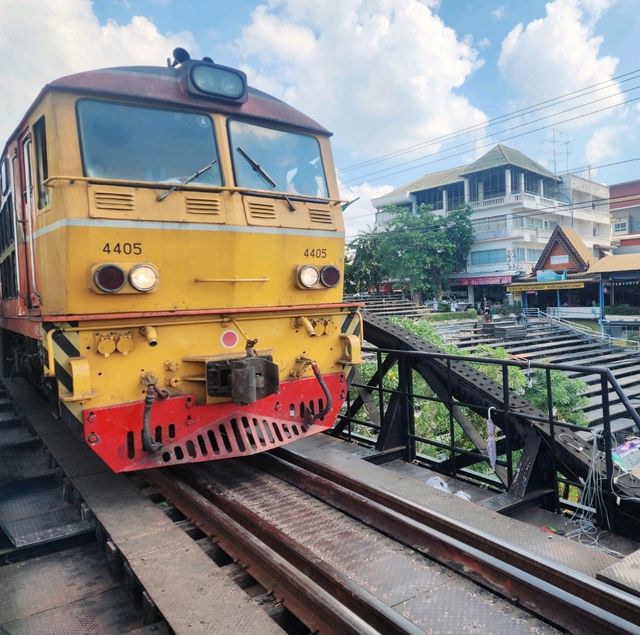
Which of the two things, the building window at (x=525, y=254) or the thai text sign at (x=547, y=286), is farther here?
the building window at (x=525, y=254)

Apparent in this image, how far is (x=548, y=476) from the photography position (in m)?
4.62

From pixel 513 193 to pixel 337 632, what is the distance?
4558 centimetres

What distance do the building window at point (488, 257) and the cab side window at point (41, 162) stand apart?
39967mm

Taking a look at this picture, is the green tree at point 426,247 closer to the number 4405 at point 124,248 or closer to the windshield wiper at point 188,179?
the windshield wiper at point 188,179

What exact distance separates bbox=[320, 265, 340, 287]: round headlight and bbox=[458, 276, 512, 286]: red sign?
1477 inches

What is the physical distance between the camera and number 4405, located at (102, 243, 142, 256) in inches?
159

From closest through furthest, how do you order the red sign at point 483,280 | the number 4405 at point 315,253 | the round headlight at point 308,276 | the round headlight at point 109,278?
the round headlight at point 109,278, the round headlight at point 308,276, the number 4405 at point 315,253, the red sign at point 483,280

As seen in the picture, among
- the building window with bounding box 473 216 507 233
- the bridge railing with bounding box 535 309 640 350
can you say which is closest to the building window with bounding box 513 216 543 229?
the building window with bounding box 473 216 507 233

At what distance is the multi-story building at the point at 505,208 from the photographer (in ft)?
135

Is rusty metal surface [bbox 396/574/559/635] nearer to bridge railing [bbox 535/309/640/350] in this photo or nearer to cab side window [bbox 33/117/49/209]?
cab side window [bbox 33/117/49/209]

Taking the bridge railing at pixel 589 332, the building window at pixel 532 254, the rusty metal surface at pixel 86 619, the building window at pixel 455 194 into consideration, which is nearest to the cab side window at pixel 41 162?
the rusty metal surface at pixel 86 619

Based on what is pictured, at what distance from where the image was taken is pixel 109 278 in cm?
400

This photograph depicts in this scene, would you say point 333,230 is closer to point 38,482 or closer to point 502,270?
point 38,482

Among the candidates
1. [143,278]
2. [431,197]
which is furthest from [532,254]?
[143,278]
